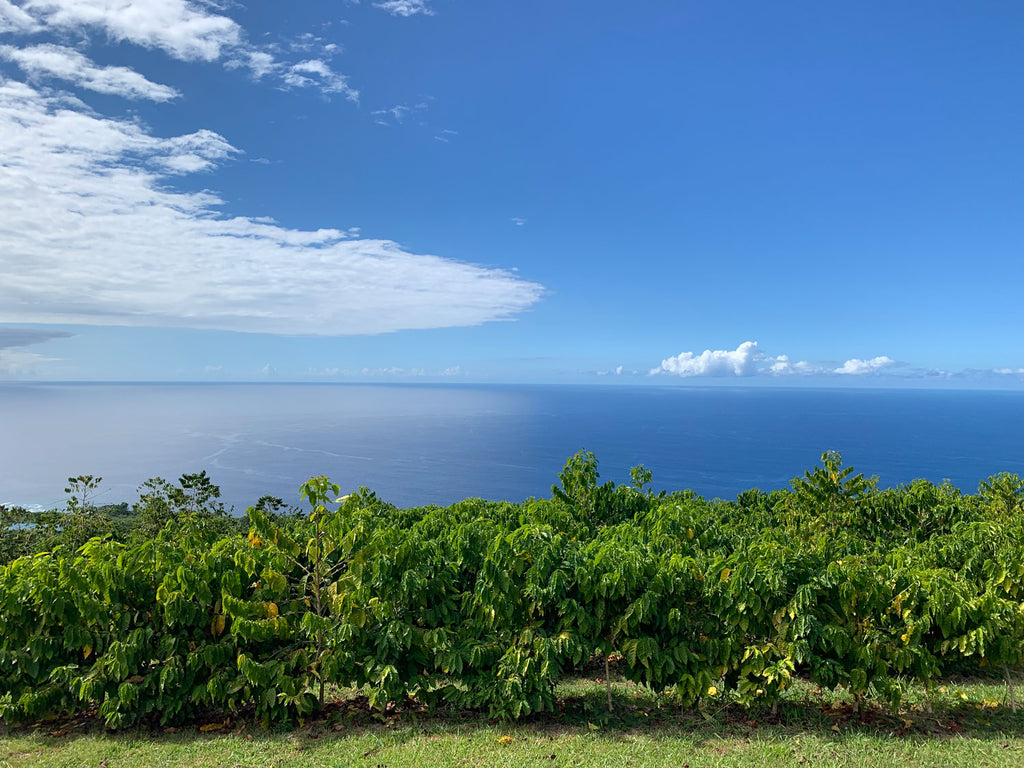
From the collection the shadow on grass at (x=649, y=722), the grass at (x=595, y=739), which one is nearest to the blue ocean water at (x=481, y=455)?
the shadow on grass at (x=649, y=722)

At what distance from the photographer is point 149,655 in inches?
272

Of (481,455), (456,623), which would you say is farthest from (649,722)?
(481,455)

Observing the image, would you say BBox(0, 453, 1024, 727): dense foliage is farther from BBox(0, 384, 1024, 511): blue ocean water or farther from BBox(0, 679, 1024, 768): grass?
BBox(0, 384, 1024, 511): blue ocean water

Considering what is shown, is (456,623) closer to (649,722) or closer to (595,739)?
(595,739)

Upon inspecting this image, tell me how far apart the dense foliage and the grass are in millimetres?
288

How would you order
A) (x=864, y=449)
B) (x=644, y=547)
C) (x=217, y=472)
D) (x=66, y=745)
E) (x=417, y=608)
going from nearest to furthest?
(x=66, y=745) → (x=417, y=608) → (x=644, y=547) → (x=217, y=472) → (x=864, y=449)

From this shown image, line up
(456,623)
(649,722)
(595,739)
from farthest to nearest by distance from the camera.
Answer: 1. (456,623)
2. (649,722)
3. (595,739)

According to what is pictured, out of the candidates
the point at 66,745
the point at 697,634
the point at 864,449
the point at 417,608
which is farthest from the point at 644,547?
the point at 864,449

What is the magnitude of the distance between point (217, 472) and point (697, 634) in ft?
411

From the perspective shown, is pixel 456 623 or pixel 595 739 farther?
pixel 456 623

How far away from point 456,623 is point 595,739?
199cm

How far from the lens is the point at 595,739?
21.7ft

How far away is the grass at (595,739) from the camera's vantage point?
612 centimetres

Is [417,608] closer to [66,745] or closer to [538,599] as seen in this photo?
[538,599]
